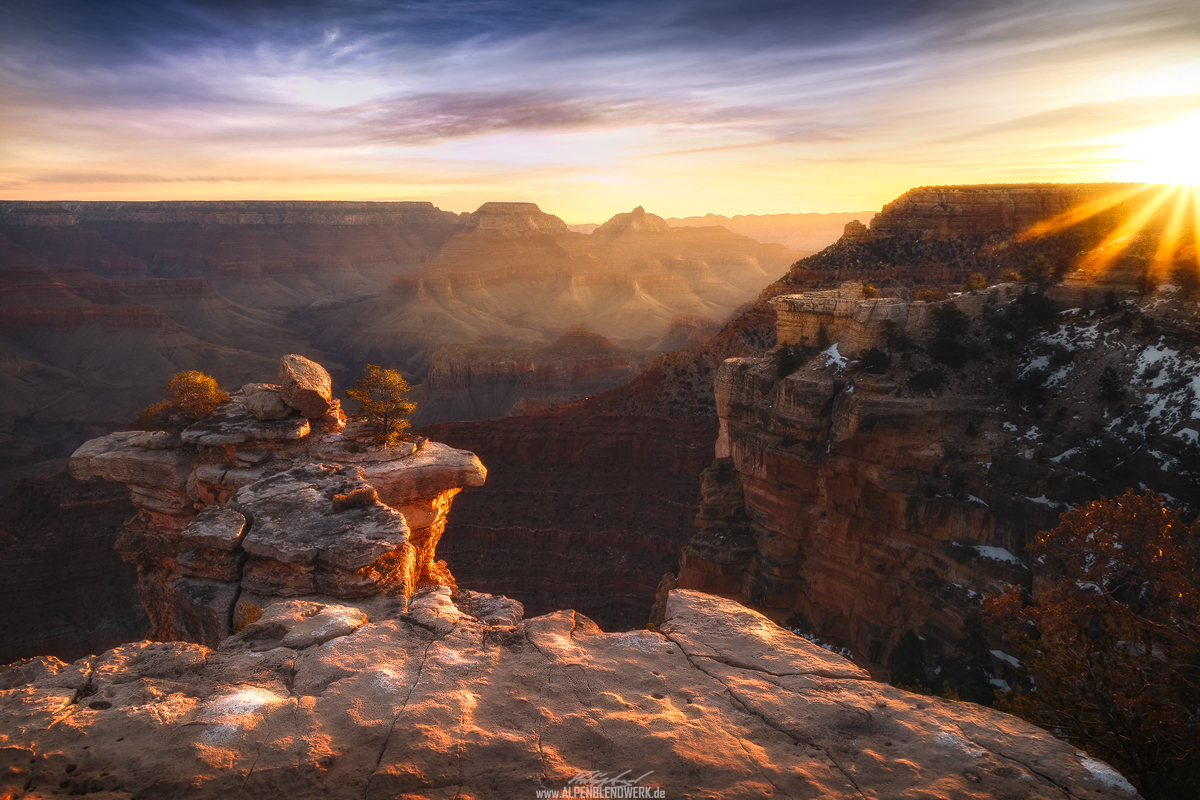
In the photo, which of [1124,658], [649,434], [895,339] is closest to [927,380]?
[895,339]

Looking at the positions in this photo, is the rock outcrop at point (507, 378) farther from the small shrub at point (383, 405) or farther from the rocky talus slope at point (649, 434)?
the small shrub at point (383, 405)

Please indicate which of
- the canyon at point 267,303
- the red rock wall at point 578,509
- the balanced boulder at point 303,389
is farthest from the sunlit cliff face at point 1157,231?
the canyon at point 267,303

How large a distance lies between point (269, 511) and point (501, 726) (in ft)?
33.5

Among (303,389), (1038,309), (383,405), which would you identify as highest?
(1038,309)

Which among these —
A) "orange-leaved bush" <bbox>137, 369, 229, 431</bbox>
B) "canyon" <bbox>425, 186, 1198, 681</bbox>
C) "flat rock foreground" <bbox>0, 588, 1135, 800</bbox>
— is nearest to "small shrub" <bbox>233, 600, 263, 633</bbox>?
"flat rock foreground" <bbox>0, 588, 1135, 800</bbox>

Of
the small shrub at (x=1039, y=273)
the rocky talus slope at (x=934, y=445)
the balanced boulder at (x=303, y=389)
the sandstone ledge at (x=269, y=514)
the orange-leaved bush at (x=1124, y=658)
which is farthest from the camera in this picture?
the small shrub at (x=1039, y=273)

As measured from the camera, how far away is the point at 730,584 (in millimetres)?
29469

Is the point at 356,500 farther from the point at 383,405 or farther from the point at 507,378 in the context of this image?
the point at 507,378

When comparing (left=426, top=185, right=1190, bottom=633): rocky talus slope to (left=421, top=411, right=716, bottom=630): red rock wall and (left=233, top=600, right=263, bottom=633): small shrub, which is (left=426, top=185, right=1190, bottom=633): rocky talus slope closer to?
(left=421, top=411, right=716, bottom=630): red rock wall

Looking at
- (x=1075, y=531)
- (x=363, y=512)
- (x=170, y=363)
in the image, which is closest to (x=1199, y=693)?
(x=1075, y=531)

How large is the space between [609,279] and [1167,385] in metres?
149

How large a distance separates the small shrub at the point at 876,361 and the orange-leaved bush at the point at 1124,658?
517 inches

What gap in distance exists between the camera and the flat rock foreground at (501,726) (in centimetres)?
623

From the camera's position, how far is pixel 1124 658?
9352mm
